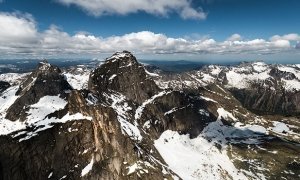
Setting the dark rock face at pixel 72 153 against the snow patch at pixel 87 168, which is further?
the dark rock face at pixel 72 153

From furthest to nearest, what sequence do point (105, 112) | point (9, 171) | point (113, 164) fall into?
point (105, 112) → point (113, 164) → point (9, 171)

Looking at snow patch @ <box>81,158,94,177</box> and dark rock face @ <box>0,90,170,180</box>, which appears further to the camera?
dark rock face @ <box>0,90,170,180</box>

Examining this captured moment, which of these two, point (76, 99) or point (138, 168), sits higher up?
point (76, 99)

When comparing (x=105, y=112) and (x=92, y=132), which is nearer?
(x=92, y=132)

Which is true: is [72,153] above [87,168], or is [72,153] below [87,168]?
above

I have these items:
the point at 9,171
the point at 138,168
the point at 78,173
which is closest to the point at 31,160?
the point at 9,171

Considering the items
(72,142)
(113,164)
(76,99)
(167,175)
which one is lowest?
(167,175)

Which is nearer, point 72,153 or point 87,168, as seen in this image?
point 87,168

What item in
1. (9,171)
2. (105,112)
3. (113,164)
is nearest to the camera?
(9,171)

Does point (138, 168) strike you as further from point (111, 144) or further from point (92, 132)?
point (92, 132)

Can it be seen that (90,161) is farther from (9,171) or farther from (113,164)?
(9,171)
